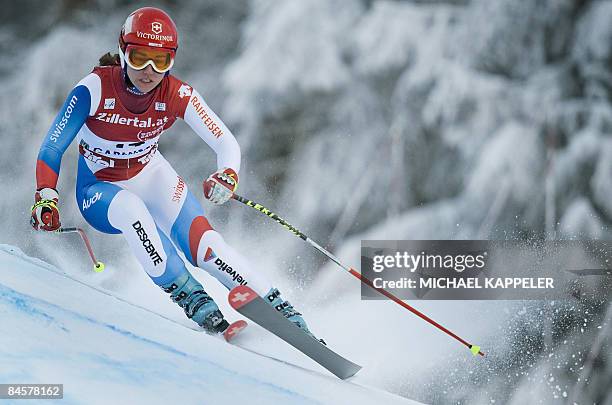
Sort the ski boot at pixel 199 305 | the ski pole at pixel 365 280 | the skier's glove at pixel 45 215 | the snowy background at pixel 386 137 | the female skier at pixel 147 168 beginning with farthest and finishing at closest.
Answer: the snowy background at pixel 386 137
the ski pole at pixel 365 280
the ski boot at pixel 199 305
the female skier at pixel 147 168
the skier's glove at pixel 45 215

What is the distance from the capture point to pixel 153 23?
2.20m

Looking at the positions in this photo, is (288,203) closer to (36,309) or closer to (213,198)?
(213,198)

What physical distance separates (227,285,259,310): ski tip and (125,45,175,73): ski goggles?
0.70 metres

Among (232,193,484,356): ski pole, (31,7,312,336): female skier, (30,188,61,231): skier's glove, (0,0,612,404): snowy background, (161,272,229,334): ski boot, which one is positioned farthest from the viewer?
(0,0,612,404): snowy background

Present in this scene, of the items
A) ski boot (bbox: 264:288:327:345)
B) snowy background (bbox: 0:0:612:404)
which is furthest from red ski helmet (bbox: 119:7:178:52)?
ski boot (bbox: 264:288:327:345)

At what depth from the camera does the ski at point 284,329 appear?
2.15 meters

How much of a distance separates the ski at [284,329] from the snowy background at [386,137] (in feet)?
0.99

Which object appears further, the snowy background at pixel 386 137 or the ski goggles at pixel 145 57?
the snowy background at pixel 386 137

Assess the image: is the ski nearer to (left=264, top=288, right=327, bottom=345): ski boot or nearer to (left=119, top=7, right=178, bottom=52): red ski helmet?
(left=264, top=288, right=327, bottom=345): ski boot

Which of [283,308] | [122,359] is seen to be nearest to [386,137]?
[283,308]

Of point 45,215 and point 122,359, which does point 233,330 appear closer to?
point 122,359

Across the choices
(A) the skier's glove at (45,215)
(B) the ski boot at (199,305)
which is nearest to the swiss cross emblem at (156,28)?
(A) the skier's glove at (45,215)

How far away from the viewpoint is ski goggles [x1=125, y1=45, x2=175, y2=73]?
2.19 meters

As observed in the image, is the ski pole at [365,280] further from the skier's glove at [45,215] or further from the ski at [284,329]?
the skier's glove at [45,215]
